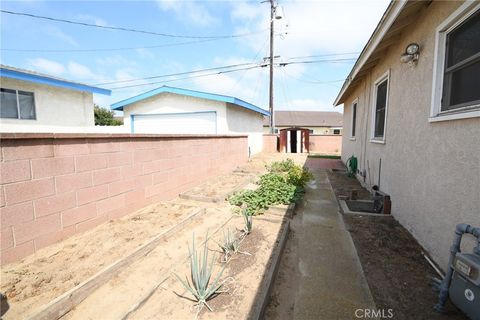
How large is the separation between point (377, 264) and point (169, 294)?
7.53 feet

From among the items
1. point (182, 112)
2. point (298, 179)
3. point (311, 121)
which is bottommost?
point (298, 179)

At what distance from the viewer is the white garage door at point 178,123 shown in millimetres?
11016

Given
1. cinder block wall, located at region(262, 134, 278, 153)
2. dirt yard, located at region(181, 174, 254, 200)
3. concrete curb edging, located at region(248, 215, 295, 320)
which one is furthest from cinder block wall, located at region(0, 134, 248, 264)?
cinder block wall, located at region(262, 134, 278, 153)

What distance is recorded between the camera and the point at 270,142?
17875mm

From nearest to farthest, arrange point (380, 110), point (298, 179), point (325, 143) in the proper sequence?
1. point (380, 110)
2. point (298, 179)
3. point (325, 143)

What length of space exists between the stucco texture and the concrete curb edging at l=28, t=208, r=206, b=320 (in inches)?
329

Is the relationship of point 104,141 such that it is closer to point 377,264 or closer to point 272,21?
point 377,264

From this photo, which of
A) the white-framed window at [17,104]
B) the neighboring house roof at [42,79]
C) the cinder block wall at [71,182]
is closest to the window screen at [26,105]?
the white-framed window at [17,104]

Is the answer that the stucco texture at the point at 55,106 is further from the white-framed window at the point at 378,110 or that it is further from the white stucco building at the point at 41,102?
the white-framed window at the point at 378,110

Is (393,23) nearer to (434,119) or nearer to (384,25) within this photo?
(384,25)

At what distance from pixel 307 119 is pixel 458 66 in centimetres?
3564

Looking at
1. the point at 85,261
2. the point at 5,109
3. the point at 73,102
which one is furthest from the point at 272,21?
the point at 85,261

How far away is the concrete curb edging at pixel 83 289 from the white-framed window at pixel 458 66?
12.1 feet

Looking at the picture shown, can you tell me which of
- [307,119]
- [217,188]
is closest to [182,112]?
[217,188]
